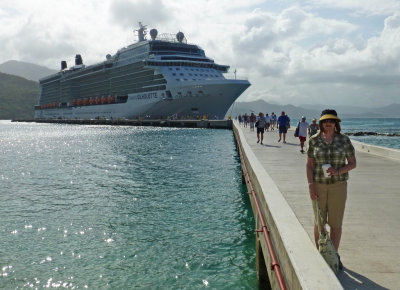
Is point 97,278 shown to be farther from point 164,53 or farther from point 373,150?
point 164,53

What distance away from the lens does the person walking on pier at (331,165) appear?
4836 millimetres

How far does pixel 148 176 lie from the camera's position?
20.5 metres

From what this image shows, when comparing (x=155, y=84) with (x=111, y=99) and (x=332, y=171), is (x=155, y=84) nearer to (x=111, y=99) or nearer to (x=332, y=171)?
(x=111, y=99)

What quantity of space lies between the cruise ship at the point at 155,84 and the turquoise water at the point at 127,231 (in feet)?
157

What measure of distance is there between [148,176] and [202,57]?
62.5 metres

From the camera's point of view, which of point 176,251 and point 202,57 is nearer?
point 176,251

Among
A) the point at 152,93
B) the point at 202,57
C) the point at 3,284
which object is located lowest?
the point at 3,284

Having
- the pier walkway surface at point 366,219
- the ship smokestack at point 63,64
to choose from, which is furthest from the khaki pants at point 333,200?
the ship smokestack at point 63,64

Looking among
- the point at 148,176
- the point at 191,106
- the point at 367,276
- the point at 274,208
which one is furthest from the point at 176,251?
the point at 191,106

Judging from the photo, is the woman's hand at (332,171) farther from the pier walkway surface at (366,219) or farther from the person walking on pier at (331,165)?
the pier walkway surface at (366,219)

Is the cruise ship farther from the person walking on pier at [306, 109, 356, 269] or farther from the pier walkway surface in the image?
the person walking on pier at [306, 109, 356, 269]

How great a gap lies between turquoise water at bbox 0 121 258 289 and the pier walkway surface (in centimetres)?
174

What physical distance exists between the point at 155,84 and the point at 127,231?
6445 cm

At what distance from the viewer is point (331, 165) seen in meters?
4.83
